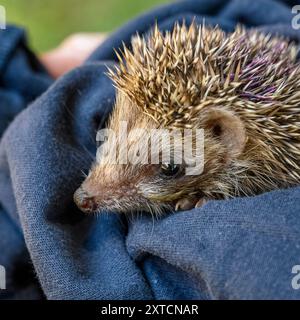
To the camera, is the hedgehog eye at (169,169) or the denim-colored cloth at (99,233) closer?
the denim-colored cloth at (99,233)

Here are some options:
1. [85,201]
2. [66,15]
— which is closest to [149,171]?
[85,201]

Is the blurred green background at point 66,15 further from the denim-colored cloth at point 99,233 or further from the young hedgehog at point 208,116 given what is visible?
the young hedgehog at point 208,116

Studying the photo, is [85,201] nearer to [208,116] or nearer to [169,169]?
[169,169]

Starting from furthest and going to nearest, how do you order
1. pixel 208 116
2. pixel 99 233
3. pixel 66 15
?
pixel 66 15 → pixel 99 233 → pixel 208 116

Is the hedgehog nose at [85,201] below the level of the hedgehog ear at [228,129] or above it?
below

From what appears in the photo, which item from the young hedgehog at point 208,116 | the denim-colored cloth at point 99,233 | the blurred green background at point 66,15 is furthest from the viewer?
the blurred green background at point 66,15

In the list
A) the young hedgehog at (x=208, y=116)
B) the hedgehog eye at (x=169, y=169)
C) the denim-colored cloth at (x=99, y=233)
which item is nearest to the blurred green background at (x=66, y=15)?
the denim-colored cloth at (x=99, y=233)
